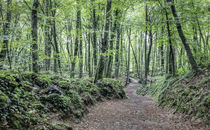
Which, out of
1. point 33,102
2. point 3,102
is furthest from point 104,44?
point 3,102

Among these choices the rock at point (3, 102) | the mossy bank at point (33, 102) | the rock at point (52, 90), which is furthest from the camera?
the rock at point (52, 90)

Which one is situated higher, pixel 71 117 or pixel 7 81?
pixel 7 81

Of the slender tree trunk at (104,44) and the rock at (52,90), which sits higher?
the slender tree trunk at (104,44)

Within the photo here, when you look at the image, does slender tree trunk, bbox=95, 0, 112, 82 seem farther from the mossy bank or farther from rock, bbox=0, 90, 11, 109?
rock, bbox=0, 90, 11, 109

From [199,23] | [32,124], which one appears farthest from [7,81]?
[199,23]

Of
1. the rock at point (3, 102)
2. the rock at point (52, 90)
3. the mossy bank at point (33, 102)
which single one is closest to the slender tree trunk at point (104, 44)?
the mossy bank at point (33, 102)

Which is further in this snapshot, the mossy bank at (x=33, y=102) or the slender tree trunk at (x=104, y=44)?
the slender tree trunk at (x=104, y=44)

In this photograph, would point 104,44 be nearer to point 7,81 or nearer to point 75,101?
point 75,101

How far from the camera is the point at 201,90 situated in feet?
23.0

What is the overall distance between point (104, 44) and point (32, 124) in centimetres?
837

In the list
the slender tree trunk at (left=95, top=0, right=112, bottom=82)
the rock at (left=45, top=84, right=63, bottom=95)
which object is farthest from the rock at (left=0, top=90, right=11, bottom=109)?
the slender tree trunk at (left=95, top=0, right=112, bottom=82)

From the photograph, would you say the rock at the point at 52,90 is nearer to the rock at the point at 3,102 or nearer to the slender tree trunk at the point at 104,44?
the rock at the point at 3,102

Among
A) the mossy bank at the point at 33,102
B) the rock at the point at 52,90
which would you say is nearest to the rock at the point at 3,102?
the mossy bank at the point at 33,102

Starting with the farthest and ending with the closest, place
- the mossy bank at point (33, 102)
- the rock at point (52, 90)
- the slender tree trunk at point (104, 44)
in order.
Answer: the slender tree trunk at point (104, 44), the rock at point (52, 90), the mossy bank at point (33, 102)
